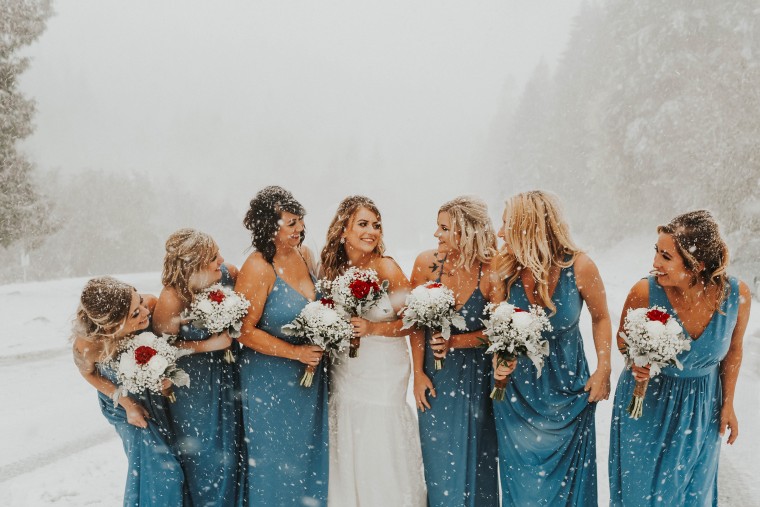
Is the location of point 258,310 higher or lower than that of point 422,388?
higher

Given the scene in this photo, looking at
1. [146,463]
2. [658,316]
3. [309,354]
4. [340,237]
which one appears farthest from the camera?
[340,237]

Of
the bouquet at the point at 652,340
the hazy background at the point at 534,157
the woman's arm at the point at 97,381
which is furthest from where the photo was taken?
the hazy background at the point at 534,157

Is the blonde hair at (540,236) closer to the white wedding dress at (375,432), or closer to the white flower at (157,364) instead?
the white wedding dress at (375,432)

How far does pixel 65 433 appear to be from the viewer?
6.92m

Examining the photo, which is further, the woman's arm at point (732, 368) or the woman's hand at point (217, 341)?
the woman's hand at point (217, 341)

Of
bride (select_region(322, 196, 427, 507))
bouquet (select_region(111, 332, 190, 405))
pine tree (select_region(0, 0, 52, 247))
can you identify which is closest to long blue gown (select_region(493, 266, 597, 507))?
bride (select_region(322, 196, 427, 507))

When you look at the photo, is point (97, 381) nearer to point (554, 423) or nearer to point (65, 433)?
point (554, 423)

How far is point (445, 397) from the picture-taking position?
4031 mm

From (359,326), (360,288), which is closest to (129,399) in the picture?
(359,326)

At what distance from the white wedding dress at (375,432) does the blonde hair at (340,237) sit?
19.0 inches

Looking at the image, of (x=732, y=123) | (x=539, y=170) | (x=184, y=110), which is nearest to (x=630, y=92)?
(x=732, y=123)

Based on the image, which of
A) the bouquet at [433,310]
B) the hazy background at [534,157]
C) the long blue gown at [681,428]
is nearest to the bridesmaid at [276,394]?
the hazy background at [534,157]

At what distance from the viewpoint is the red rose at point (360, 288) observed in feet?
12.1

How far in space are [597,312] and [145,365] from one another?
3051 millimetres
